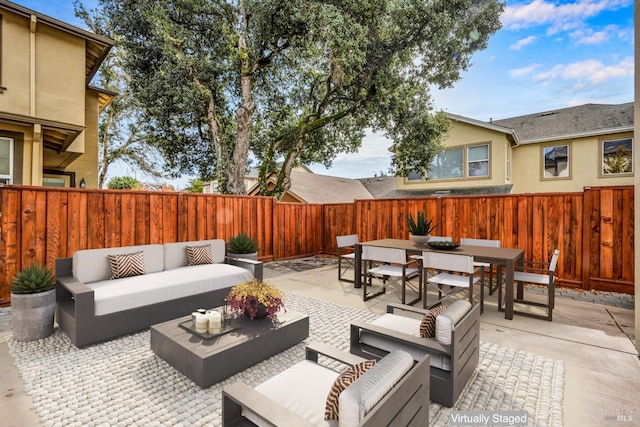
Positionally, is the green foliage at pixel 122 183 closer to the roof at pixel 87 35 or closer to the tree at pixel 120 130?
the tree at pixel 120 130

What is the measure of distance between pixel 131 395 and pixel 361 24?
30.4 feet

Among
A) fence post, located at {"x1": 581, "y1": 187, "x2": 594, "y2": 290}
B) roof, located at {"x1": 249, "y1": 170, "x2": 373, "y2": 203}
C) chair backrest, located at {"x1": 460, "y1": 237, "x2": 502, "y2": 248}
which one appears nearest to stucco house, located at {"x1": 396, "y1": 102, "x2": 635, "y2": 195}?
roof, located at {"x1": 249, "y1": 170, "x2": 373, "y2": 203}

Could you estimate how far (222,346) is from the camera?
8.27ft

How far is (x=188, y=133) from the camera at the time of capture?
11.1 metres

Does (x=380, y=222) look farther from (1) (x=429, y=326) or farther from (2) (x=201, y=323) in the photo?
(2) (x=201, y=323)

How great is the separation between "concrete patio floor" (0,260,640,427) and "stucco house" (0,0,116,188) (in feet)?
15.9

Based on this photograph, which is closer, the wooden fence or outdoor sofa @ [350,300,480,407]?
outdoor sofa @ [350,300,480,407]

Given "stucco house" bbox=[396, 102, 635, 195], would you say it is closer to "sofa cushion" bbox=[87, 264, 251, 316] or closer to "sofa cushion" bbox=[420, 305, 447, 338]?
"sofa cushion" bbox=[87, 264, 251, 316]

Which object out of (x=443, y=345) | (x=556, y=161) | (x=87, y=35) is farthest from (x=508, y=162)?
(x=87, y=35)

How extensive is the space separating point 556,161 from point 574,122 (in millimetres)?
1858

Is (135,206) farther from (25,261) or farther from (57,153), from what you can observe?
(57,153)

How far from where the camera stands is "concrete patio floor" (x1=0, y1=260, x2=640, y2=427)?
2162 millimetres

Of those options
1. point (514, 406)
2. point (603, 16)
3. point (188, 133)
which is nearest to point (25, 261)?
point (514, 406)

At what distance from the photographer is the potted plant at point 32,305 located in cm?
323
